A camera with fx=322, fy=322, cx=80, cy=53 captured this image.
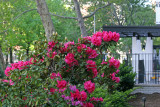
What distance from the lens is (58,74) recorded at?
234 inches

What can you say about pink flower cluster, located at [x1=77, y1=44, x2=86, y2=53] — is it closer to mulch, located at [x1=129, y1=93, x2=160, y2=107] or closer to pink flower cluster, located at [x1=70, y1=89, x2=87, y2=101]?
pink flower cluster, located at [x1=70, y1=89, x2=87, y2=101]

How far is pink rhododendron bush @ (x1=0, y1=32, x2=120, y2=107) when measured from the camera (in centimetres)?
547

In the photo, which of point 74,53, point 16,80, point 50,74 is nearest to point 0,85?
point 16,80

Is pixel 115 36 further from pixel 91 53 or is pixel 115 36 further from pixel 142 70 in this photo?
pixel 142 70

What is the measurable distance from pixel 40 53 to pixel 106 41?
1280mm

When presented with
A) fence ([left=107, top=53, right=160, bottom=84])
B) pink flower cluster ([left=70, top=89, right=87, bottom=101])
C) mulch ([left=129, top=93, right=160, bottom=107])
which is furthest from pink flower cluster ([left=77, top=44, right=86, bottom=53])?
fence ([left=107, top=53, right=160, bottom=84])

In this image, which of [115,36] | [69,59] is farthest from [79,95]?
[115,36]

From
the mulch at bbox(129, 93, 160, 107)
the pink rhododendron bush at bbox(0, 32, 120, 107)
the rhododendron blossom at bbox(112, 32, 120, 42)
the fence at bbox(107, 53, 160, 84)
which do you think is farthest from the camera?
the fence at bbox(107, 53, 160, 84)

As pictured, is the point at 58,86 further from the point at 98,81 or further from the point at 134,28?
the point at 134,28

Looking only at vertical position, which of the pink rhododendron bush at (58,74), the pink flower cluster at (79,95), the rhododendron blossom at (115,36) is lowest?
the pink flower cluster at (79,95)

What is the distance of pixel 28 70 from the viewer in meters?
5.80

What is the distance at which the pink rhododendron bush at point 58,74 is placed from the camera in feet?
17.9

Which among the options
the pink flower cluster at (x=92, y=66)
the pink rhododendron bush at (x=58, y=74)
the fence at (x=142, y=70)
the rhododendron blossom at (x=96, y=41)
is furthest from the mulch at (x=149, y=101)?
the rhododendron blossom at (x=96, y=41)

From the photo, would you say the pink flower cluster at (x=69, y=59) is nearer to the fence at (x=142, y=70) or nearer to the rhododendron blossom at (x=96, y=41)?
the rhododendron blossom at (x=96, y=41)
